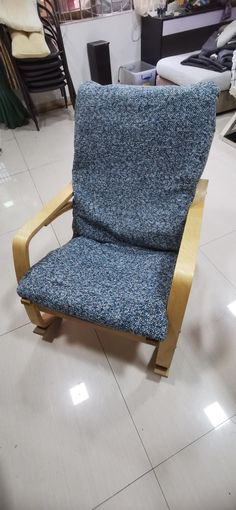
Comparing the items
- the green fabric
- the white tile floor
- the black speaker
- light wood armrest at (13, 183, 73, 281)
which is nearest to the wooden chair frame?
light wood armrest at (13, 183, 73, 281)

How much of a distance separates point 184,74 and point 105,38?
1.07 meters

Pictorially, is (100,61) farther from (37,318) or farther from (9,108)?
(37,318)

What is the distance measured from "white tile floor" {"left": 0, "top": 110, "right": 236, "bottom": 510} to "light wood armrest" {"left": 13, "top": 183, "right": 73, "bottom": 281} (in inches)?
16.9

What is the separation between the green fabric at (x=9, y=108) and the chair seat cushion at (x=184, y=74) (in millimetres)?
1451

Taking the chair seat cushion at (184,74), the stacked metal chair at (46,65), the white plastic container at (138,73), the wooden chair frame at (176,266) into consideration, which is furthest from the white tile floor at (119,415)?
the white plastic container at (138,73)

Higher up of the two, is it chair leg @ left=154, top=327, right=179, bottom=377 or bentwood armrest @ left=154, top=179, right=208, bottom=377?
bentwood armrest @ left=154, top=179, right=208, bottom=377

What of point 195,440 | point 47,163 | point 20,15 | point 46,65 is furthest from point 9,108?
point 195,440

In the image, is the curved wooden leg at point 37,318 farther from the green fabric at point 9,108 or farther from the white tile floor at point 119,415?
the green fabric at point 9,108

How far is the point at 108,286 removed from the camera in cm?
89

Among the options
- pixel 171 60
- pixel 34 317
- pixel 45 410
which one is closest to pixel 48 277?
pixel 34 317

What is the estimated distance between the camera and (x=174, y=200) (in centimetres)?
98

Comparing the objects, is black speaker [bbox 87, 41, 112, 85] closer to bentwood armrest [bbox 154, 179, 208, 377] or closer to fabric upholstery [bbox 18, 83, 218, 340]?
fabric upholstery [bbox 18, 83, 218, 340]

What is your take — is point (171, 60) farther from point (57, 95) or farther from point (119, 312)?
point (119, 312)

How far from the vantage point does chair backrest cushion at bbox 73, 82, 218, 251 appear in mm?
872
